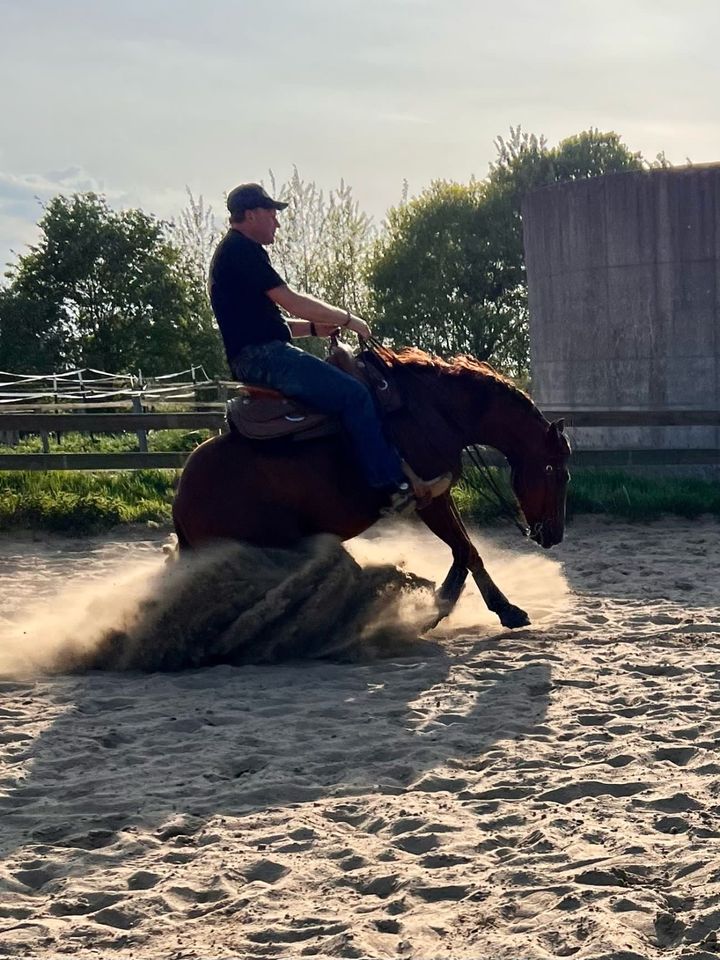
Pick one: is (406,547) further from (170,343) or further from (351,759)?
(170,343)

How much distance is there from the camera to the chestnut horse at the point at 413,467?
602 cm

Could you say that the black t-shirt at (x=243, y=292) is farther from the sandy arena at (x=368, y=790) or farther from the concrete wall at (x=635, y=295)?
the concrete wall at (x=635, y=295)

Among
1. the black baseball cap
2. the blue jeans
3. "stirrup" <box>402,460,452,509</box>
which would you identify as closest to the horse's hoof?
"stirrup" <box>402,460,452,509</box>

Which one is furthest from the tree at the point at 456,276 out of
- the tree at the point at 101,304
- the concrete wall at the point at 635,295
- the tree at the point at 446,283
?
the concrete wall at the point at 635,295

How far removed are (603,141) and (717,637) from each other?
1578 inches

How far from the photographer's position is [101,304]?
126ft

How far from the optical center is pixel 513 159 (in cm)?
4184

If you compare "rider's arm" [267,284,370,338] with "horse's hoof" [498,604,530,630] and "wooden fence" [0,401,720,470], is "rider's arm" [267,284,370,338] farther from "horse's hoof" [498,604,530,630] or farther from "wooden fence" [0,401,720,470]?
"wooden fence" [0,401,720,470]

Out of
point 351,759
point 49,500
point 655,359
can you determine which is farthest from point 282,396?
point 655,359

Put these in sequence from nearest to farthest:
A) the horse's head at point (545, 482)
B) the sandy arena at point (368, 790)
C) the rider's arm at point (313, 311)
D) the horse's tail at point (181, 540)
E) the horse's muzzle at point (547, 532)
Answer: the sandy arena at point (368, 790)
the rider's arm at point (313, 311)
the horse's tail at point (181, 540)
the horse's head at point (545, 482)
the horse's muzzle at point (547, 532)

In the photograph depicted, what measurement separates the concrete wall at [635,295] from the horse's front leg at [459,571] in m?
7.11

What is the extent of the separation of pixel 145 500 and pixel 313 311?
646 cm

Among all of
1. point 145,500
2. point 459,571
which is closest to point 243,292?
point 459,571

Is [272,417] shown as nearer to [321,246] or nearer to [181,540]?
[181,540]
